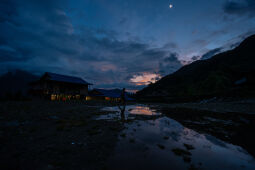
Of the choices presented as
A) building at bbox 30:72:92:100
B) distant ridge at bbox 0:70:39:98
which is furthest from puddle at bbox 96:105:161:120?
Answer: distant ridge at bbox 0:70:39:98

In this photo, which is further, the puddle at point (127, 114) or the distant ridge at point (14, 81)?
the distant ridge at point (14, 81)

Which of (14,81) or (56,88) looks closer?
(56,88)

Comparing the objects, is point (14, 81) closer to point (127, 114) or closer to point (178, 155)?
point (127, 114)

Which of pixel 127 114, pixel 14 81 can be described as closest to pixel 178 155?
pixel 127 114

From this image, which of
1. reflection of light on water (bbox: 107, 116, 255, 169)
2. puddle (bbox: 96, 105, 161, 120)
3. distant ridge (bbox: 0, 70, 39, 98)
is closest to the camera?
reflection of light on water (bbox: 107, 116, 255, 169)

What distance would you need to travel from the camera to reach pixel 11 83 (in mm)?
111500

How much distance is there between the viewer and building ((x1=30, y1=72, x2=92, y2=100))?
30.1 metres

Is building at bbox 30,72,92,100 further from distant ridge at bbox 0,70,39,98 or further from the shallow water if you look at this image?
distant ridge at bbox 0,70,39,98

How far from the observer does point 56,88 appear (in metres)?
31.5

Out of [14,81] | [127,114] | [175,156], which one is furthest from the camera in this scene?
[14,81]

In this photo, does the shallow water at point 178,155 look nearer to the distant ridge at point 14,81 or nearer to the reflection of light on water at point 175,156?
the reflection of light on water at point 175,156

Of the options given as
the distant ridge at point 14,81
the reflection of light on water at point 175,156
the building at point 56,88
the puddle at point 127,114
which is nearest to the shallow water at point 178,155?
the reflection of light on water at point 175,156

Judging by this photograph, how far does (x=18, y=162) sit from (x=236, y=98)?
36.6m

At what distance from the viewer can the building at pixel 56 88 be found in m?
30.1
